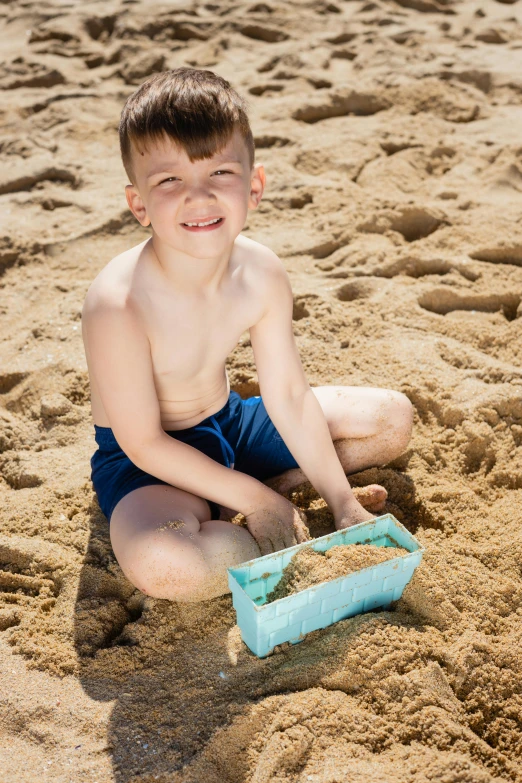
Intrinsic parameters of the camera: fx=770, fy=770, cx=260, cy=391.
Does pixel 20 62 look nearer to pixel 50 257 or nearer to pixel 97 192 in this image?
pixel 97 192

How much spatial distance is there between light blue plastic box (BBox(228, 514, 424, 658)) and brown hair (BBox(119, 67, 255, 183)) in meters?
0.88

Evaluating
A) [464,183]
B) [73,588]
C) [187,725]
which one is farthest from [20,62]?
[187,725]

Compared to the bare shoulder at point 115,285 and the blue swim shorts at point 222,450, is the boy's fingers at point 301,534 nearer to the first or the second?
the blue swim shorts at point 222,450

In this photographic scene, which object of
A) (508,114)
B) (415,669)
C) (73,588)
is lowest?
(73,588)

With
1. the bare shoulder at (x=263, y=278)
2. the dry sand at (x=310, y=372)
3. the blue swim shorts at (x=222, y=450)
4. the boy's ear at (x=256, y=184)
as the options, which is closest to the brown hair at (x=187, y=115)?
the boy's ear at (x=256, y=184)

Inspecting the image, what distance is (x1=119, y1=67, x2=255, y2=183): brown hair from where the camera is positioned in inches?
65.2

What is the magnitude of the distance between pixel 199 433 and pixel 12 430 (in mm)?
630

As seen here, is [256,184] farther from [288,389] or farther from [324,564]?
[324,564]

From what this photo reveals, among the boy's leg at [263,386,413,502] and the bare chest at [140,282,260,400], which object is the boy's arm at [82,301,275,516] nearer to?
the bare chest at [140,282,260,400]

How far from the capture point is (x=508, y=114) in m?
3.97

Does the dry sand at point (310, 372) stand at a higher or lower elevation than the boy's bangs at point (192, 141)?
lower

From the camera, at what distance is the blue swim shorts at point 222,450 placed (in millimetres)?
1899

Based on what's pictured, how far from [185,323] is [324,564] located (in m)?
0.67

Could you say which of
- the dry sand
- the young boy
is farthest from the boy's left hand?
the dry sand
